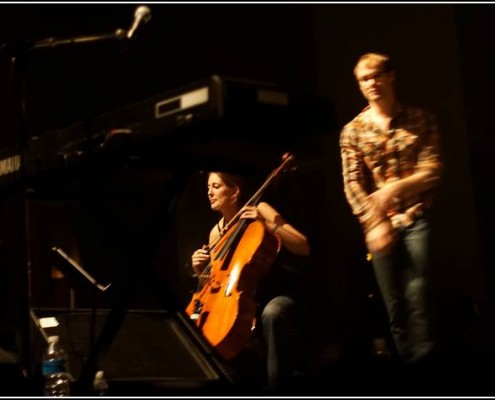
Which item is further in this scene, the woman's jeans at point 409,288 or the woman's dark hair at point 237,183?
the woman's dark hair at point 237,183

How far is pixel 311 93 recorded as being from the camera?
3002 mm

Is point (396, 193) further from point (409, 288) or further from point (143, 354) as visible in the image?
point (143, 354)

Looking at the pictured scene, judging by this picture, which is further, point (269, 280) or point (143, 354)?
point (269, 280)

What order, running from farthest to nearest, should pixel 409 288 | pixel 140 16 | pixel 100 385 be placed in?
pixel 409 288 → pixel 100 385 → pixel 140 16

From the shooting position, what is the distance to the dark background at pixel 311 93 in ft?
11.1

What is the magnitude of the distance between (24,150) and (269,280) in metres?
1.17

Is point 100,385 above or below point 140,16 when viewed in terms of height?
below

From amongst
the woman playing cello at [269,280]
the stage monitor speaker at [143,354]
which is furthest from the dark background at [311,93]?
the stage monitor speaker at [143,354]

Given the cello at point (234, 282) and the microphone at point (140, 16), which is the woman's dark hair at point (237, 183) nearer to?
the cello at point (234, 282)

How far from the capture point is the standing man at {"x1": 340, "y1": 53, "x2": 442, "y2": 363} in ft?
9.00

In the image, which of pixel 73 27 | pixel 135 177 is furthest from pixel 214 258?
pixel 73 27

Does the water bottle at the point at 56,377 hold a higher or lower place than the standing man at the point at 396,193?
lower

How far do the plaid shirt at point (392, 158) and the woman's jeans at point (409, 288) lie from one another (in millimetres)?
82

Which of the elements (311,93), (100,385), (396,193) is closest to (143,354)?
(100,385)
